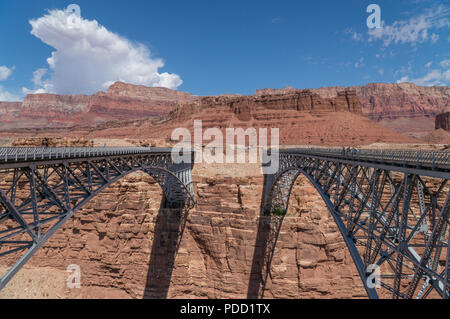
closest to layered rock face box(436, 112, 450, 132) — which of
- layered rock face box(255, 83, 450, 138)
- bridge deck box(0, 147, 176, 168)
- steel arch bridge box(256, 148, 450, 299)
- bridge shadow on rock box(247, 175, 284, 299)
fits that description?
layered rock face box(255, 83, 450, 138)

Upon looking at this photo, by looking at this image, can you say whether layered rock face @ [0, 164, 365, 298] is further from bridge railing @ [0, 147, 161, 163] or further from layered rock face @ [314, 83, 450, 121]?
layered rock face @ [314, 83, 450, 121]

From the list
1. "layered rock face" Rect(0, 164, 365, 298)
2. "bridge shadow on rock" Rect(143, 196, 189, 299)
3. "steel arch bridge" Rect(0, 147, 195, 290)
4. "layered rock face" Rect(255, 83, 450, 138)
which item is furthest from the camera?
"layered rock face" Rect(255, 83, 450, 138)

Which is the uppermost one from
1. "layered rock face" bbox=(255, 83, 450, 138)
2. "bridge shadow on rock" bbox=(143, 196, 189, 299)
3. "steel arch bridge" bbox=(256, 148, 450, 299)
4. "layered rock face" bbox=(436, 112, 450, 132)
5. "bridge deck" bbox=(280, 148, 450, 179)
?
"layered rock face" bbox=(255, 83, 450, 138)

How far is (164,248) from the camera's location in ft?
102

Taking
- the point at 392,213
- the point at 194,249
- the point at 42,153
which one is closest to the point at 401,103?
the point at 194,249

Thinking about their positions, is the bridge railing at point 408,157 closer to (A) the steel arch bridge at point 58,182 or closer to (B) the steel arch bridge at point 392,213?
(B) the steel arch bridge at point 392,213

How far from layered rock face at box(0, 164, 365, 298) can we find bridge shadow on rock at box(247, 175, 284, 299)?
0.27 metres

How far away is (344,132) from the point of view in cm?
7612

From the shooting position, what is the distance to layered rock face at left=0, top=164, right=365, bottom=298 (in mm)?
27297

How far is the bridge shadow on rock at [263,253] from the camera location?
2857 centimetres

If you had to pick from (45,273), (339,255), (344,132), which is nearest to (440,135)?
(344,132)

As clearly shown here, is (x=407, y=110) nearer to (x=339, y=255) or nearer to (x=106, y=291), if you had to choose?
(x=339, y=255)

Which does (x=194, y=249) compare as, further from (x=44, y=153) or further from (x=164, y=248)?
(x=44, y=153)

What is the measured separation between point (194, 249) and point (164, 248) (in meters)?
3.97
